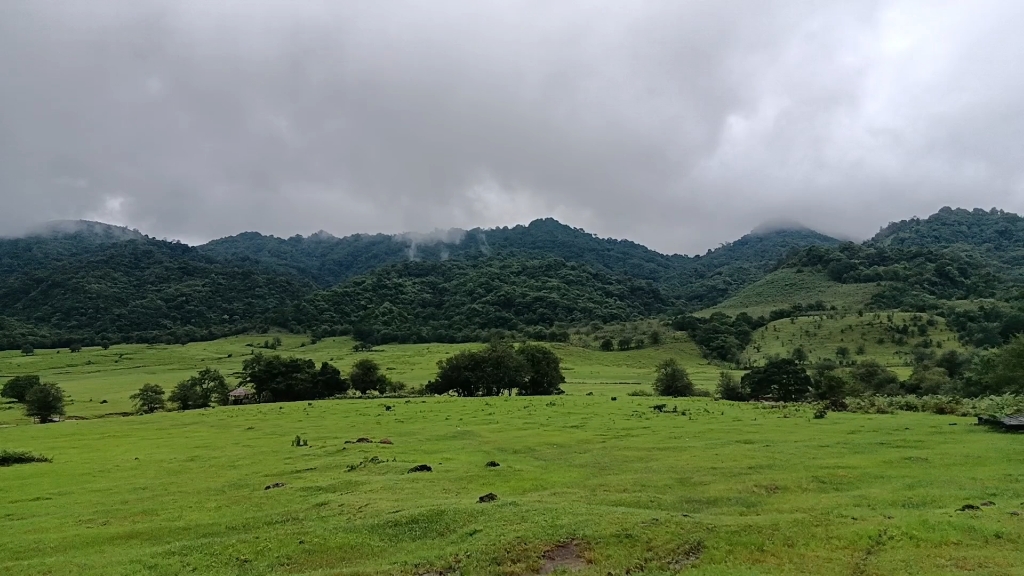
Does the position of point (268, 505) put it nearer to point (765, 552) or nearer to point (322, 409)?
point (765, 552)

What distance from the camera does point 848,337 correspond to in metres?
139

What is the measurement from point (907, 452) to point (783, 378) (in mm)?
48407

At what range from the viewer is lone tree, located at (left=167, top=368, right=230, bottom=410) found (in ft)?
258

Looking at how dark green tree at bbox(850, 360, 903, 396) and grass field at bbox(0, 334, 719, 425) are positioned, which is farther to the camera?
grass field at bbox(0, 334, 719, 425)

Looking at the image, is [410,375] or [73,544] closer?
[73,544]

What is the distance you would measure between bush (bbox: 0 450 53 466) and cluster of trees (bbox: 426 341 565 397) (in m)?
55.8

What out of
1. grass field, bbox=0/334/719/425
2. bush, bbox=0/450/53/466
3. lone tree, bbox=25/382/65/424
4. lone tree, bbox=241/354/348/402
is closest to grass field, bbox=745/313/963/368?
grass field, bbox=0/334/719/425

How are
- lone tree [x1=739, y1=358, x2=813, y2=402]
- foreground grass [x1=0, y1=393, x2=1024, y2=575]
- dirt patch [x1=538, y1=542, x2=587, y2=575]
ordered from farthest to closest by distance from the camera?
1. lone tree [x1=739, y1=358, x2=813, y2=402]
2. foreground grass [x1=0, y1=393, x2=1024, y2=575]
3. dirt patch [x1=538, y1=542, x2=587, y2=575]

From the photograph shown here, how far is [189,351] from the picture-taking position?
6314 inches

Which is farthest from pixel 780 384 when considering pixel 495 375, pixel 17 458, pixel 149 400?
pixel 149 400

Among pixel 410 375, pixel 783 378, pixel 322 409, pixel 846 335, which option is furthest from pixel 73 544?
pixel 846 335

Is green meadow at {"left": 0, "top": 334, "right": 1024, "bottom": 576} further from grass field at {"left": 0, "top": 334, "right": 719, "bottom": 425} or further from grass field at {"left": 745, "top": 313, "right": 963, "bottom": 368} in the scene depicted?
grass field at {"left": 745, "top": 313, "right": 963, "bottom": 368}

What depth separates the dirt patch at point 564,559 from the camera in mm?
12933

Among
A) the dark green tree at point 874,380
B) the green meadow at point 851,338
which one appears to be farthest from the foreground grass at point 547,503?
the green meadow at point 851,338
